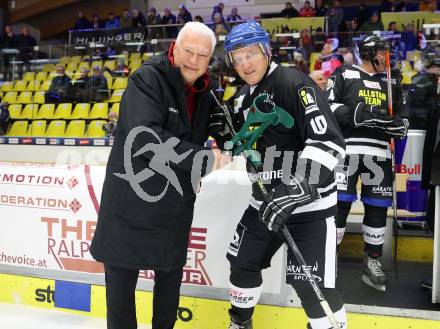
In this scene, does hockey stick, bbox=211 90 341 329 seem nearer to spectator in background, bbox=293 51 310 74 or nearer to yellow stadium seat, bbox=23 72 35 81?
spectator in background, bbox=293 51 310 74

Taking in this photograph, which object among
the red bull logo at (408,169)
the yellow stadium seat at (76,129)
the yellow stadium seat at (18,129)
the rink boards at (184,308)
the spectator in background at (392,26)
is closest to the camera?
the rink boards at (184,308)

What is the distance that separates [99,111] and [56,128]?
0.75m

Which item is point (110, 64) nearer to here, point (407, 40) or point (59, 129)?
point (59, 129)

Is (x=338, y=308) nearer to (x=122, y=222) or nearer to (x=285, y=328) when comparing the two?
(x=285, y=328)

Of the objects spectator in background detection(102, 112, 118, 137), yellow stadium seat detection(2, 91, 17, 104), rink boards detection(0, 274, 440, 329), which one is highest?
yellow stadium seat detection(2, 91, 17, 104)

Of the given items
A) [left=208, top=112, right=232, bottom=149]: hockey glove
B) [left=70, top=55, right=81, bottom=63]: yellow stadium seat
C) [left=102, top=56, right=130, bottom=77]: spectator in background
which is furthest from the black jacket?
[left=70, top=55, right=81, bottom=63]: yellow stadium seat

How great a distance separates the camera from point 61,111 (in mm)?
7289

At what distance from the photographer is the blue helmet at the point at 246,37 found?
177 cm

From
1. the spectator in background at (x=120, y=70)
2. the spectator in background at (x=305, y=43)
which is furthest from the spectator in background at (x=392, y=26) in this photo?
the spectator in background at (x=120, y=70)

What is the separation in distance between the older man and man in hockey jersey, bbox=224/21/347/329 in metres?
0.17

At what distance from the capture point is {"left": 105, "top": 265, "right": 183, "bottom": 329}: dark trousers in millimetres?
1856

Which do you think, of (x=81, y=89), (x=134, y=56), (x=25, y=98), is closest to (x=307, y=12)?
(x=134, y=56)

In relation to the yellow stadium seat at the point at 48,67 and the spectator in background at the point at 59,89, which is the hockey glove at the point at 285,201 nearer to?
the spectator in background at the point at 59,89

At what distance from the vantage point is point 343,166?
2.69 metres
